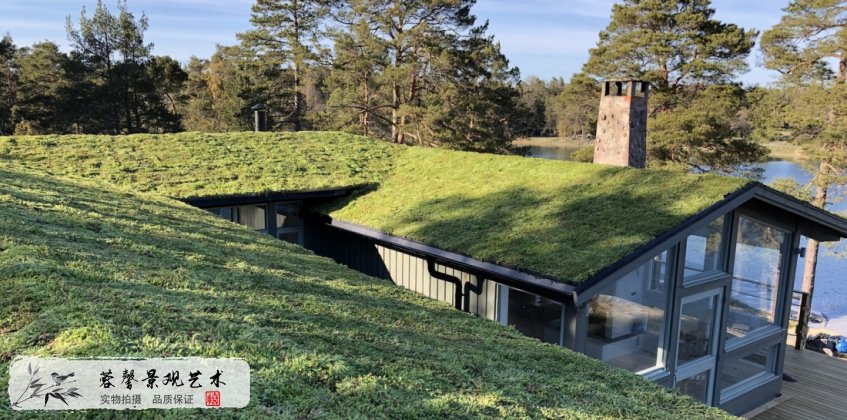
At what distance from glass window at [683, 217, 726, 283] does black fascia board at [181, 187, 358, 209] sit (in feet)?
19.8

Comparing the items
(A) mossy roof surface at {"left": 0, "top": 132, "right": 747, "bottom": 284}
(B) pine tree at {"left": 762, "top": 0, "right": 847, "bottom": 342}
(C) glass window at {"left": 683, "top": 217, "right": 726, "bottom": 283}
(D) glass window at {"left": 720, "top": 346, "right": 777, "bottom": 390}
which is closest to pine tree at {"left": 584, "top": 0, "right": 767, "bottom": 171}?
(B) pine tree at {"left": 762, "top": 0, "right": 847, "bottom": 342}

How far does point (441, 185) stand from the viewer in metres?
10.3

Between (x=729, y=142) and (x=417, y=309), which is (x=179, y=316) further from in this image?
(x=729, y=142)

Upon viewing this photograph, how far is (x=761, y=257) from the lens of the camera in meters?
8.60

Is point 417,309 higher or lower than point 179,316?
lower

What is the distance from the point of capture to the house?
271 inches

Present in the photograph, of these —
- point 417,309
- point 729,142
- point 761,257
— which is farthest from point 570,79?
point 417,309

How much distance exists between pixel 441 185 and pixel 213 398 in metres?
8.57

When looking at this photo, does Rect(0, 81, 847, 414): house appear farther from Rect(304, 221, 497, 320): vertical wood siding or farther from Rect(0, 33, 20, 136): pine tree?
Rect(0, 33, 20, 136): pine tree

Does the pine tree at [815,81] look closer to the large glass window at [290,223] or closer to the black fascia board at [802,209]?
the black fascia board at [802,209]

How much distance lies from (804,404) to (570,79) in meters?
16.4

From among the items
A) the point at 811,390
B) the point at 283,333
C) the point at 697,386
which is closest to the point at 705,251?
the point at 697,386

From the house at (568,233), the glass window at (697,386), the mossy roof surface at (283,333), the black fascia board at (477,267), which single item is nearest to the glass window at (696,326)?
the house at (568,233)

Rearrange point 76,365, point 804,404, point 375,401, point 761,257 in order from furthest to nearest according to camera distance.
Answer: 1. point 804,404
2. point 761,257
3. point 375,401
4. point 76,365
